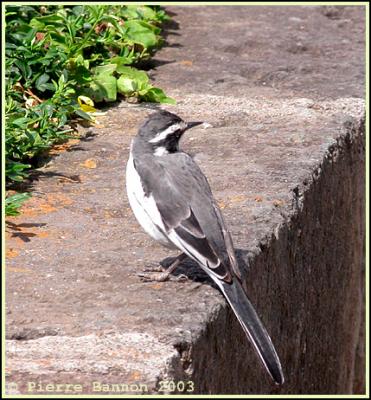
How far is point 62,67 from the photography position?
6676mm

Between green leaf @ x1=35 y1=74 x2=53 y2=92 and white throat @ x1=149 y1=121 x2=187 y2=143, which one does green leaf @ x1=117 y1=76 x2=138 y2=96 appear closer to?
green leaf @ x1=35 y1=74 x2=53 y2=92

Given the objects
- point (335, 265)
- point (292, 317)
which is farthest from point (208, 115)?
point (292, 317)

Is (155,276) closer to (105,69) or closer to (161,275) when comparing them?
(161,275)

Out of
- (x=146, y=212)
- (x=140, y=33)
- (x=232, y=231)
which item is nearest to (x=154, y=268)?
(x=146, y=212)

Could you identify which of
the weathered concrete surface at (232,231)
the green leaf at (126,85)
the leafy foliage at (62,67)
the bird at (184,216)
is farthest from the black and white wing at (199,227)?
the green leaf at (126,85)


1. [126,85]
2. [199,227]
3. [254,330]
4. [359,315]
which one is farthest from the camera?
[359,315]

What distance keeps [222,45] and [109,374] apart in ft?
15.7

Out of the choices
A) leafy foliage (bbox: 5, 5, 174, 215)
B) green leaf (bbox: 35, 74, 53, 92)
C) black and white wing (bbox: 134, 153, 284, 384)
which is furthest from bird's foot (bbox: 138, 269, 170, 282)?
green leaf (bbox: 35, 74, 53, 92)

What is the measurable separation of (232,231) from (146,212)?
543 millimetres

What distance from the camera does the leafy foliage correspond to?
19.9 feet

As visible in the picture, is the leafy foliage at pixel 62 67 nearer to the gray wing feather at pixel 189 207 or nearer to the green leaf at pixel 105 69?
the green leaf at pixel 105 69

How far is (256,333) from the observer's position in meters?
4.39

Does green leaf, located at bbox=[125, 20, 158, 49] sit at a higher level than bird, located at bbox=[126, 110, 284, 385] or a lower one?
higher

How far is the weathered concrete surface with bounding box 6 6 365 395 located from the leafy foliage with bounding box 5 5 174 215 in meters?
0.17
